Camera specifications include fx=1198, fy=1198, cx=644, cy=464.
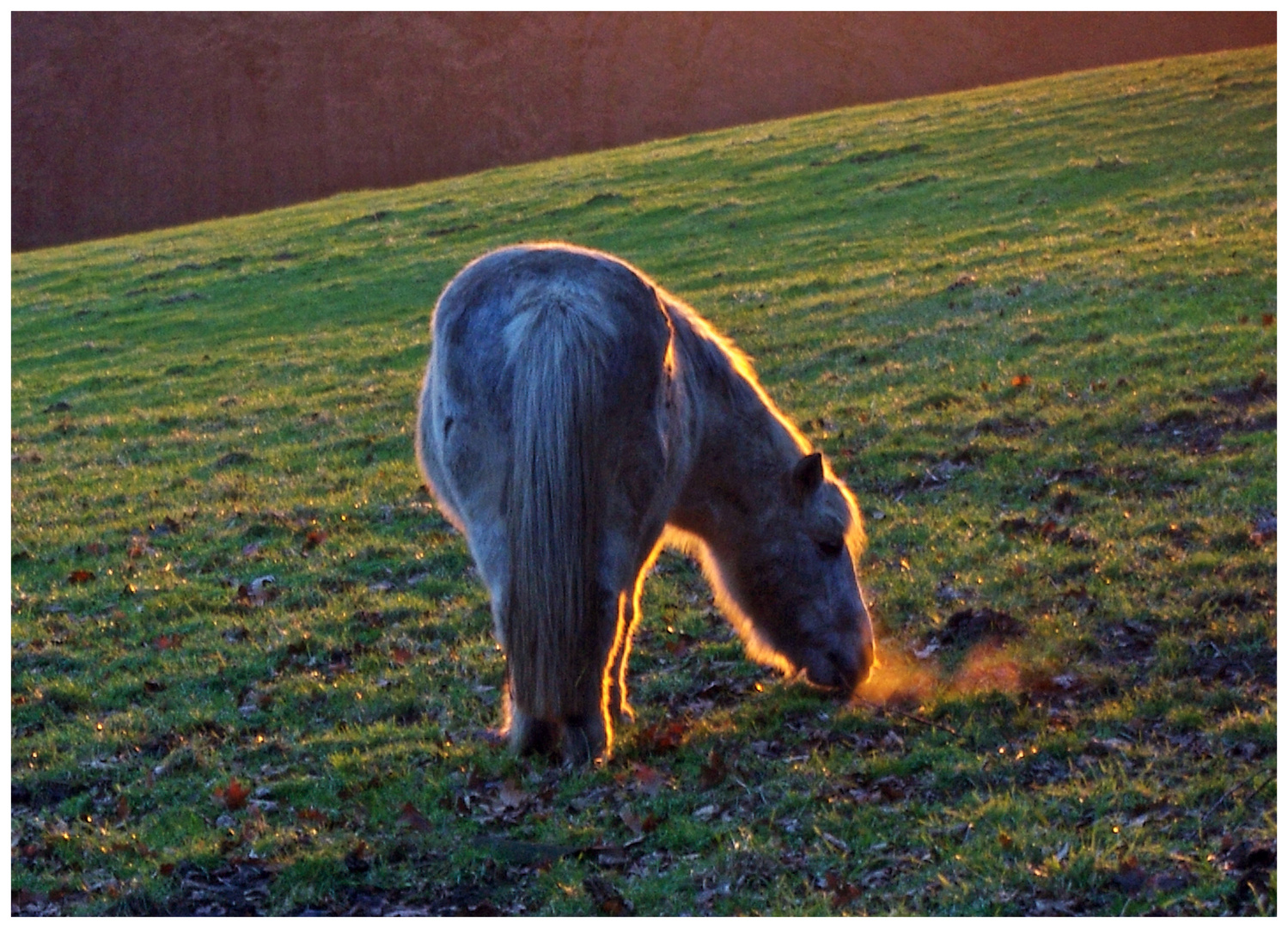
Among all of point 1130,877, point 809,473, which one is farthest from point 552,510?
point 1130,877

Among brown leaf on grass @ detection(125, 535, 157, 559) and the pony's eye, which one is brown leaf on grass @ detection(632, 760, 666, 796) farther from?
brown leaf on grass @ detection(125, 535, 157, 559)

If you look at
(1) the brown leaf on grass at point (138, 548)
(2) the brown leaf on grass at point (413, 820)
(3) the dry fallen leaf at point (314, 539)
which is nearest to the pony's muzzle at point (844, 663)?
(2) the brown leaf on grass at point (413, 820)

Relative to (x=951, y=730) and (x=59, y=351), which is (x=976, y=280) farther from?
(x=59, y=351)

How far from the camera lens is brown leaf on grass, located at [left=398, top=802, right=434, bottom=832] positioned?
5.15 metres

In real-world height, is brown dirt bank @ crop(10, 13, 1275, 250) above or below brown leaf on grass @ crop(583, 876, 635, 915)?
above

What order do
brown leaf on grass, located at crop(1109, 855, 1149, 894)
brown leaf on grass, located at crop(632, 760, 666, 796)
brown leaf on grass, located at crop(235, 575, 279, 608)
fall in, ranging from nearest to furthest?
brown leaf on grass, located at crop(1109, 855, 1149, 894) < brown leaf on grass, located at crop(632, 760, 666, 796) < brown leaf on grass, located at crop(235, 575, 279, 608)

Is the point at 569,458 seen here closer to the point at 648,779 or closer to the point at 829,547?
the point at 648,779

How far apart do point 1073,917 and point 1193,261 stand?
13188 millimetres

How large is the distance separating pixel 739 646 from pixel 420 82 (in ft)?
163

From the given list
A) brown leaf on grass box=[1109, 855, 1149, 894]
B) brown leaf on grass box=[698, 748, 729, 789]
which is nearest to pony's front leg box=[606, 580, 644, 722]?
brown leaf on grass box=[698, 748, 729, 789]

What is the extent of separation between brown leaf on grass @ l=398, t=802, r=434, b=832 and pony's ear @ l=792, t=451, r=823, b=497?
8.72 feet

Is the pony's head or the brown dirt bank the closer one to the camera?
the pony's head

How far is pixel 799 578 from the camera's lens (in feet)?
21.8

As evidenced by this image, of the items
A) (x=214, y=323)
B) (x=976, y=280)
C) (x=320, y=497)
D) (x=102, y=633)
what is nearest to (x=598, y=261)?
(x=102, y=633)
